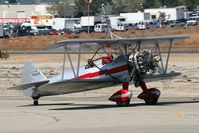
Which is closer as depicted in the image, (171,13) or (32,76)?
(32,76)

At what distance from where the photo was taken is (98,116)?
21.5 meters

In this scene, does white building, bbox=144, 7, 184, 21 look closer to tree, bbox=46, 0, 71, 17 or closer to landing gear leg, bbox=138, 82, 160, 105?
tree, bbox=46, 0, 71, 17

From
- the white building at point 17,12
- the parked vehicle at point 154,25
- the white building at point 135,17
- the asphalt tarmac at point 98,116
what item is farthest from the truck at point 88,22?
the asphalt tarmac at point 98,116

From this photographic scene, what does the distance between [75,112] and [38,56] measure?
123 feet

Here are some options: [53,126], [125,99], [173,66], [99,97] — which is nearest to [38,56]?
[173,66]

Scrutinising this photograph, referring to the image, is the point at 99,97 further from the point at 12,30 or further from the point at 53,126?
the point at 12,30

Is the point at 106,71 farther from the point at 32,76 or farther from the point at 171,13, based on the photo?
the point at 171,13

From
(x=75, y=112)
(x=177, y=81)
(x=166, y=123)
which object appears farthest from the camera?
(x=177, y=81)

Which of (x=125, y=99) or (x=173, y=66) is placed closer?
(x=125, y=99)

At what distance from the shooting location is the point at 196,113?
2152 centimetres

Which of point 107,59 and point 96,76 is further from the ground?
point 107,59

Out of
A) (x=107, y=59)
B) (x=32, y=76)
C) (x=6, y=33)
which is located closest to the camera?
(x=107, y=59)

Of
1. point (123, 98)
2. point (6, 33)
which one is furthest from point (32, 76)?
point (6, 33)

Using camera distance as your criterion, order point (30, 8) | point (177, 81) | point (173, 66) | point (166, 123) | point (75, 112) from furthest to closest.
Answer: point (30, 8) → point (173, 66) → point (177, 81) → point (75, 112) → point (166, 123)
